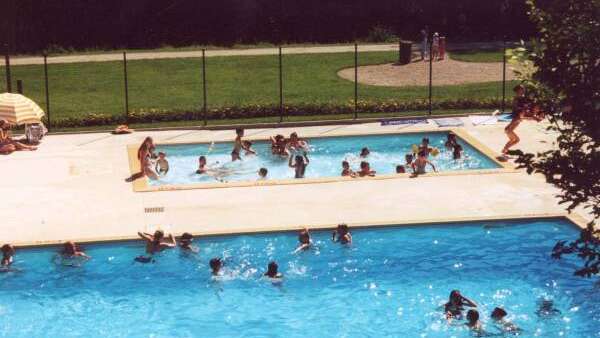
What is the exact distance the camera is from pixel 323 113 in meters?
34.8

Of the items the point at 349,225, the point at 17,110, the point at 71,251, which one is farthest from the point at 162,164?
the point at 349,225

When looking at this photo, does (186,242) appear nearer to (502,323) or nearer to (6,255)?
(6,255)

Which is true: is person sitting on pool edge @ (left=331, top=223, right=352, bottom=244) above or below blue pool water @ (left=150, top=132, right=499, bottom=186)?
below

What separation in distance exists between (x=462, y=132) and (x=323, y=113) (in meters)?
5.16

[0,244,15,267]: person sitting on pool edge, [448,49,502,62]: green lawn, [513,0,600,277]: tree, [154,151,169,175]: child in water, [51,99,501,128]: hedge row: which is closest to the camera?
[513,0,600,277]: tree

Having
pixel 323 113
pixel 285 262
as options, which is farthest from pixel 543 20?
pixel 323 113

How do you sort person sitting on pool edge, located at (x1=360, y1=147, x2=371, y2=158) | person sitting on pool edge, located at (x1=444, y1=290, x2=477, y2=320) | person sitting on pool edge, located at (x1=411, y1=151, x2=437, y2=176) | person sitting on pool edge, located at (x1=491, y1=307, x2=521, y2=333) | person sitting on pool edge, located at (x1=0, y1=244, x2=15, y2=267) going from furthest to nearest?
person sitting on pool edge, located at (x1=360, y1=147, x2=371, y2=158) < person sitting on pool edge, located at (x1=411, y1=151, x2=437, y2=176) < person sitting on pool edge, located at (x1=0, y1=244, x2=15, y2=267) < person sitting on pool edge, located at (x1=444, y1=290, x2=477, y2=320) < person sitting on pool edge, located at (x1=491, y1=307, x2=521, y2=333)

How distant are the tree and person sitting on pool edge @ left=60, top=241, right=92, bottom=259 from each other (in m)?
11.9

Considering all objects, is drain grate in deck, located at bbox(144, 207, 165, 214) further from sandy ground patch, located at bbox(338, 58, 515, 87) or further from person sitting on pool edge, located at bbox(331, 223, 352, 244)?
sandy ground patch, located at bbox(338, 58, 515, 87)

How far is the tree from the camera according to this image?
10.9m

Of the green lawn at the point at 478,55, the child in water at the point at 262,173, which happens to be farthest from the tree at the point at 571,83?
the green lawn at the point at 478,55

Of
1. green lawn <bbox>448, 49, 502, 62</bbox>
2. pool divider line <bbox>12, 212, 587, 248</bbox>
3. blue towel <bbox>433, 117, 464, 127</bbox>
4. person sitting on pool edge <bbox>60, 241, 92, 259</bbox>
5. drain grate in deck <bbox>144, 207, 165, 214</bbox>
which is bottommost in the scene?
person sitting on pool edge <bbox>60, 241, 92, 259</bbox>

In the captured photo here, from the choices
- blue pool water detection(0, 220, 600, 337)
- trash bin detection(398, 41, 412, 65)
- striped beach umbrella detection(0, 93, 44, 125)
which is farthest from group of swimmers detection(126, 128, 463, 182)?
trash bin detection(398, 41, 412, 65)

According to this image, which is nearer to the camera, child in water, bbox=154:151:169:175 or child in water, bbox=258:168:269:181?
child in water, bbox=258:168:269:181
